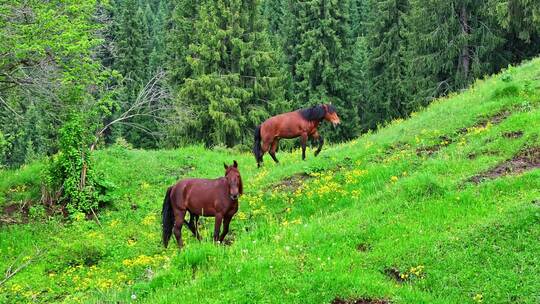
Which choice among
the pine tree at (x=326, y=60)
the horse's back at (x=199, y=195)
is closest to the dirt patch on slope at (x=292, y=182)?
the horse's back at (x=199, y=195)

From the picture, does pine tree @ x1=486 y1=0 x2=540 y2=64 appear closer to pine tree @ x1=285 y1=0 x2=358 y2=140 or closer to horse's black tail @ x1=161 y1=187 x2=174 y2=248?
pine tree @ x1=285 y1=0 x2=358 y2=140

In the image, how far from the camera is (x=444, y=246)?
9281 millimetres

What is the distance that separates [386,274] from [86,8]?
48.9 feet

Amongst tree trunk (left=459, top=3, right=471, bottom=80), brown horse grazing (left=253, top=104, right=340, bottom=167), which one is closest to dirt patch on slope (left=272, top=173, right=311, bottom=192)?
brown horse grazing (left=253, top=104, right=340, bottom=167)

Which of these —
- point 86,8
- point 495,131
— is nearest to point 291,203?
point 495,131

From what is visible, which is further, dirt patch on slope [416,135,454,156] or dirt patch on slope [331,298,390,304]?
dirt patch on slope [416,135,454,156]

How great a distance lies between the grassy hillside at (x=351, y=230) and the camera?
8531 millimetres

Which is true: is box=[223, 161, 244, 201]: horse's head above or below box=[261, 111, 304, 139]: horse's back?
above

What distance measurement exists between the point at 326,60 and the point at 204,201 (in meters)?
37.5

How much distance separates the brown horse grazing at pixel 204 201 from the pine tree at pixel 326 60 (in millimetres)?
35148

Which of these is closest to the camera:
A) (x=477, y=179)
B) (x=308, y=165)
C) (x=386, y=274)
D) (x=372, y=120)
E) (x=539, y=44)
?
(x=386, y=274)

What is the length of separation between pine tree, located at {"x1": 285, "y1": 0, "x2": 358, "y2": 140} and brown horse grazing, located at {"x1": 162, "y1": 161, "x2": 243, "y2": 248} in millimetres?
35148

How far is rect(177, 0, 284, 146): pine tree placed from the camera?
134ft

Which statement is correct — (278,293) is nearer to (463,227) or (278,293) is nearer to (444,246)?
(444,246)
